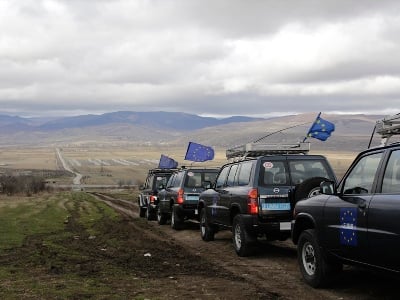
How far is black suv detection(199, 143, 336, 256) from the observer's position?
10.3 m

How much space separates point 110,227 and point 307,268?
11903 mm

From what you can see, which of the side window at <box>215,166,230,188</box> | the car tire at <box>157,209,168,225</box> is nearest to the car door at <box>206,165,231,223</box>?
the side window at <box>215,166,230,188</box>

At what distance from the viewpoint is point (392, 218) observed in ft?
19.5

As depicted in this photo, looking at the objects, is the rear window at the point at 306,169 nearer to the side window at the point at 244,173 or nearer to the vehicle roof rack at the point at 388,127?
the side window at the point at 244,173

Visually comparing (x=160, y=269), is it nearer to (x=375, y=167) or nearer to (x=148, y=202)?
(x=375, y=167)

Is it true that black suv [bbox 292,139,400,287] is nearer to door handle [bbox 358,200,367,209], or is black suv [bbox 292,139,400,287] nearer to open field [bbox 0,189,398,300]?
door handle [bbox 358,200,367,209]

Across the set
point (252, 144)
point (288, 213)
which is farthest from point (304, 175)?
point (252, 144)

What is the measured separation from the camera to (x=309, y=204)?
806 cm

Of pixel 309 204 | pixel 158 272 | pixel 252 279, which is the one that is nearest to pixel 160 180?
pixel 158 272

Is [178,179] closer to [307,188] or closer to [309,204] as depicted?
[307,188]

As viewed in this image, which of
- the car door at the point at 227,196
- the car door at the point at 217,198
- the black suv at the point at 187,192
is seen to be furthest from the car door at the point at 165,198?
the car door at the point at 227,196

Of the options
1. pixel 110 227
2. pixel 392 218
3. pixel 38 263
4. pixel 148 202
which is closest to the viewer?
pixel 392 218

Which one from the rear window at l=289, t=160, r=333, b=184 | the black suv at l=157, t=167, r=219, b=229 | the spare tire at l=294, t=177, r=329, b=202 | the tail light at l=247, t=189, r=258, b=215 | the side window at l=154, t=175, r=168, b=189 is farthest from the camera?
the side window at l=154, t=175, r=168, b=189

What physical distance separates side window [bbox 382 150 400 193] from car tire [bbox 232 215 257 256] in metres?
4.54
